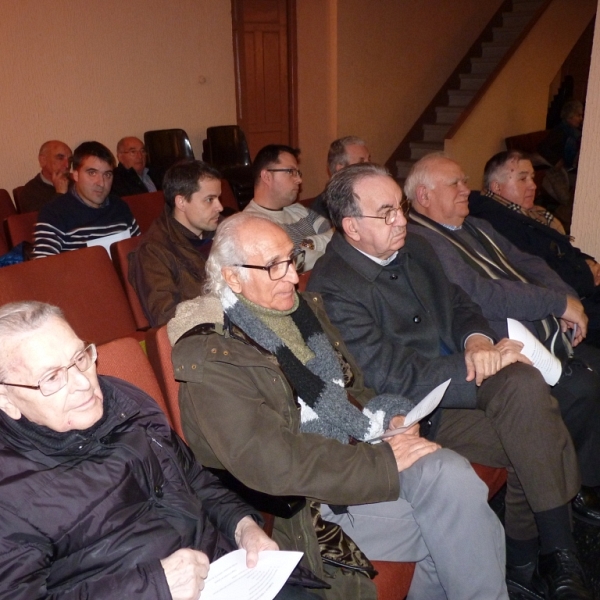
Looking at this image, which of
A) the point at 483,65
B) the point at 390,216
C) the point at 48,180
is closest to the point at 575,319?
the point at 390,216

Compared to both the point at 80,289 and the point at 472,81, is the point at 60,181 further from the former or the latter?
the point at 472,81

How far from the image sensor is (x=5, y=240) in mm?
3412

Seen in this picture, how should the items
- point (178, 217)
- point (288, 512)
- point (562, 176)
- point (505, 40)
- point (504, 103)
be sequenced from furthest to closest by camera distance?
point (505, 40), point (504, 103), point (562, 176), point (178, 217), point (288, 512)

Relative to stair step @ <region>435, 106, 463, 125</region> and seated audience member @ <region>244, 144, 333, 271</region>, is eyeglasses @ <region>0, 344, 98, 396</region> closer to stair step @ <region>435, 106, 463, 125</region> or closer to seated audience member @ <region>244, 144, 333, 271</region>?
seated audience member @ <region>244, 144, 333, 271</region>

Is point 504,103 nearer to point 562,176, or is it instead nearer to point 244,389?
point 562,176


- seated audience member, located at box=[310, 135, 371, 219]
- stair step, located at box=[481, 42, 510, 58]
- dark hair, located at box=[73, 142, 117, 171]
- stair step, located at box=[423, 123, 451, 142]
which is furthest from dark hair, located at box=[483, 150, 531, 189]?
stair step, located at box=[481, 42, 510, 58]

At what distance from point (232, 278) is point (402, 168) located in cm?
671

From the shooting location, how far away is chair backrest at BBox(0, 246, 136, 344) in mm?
2131

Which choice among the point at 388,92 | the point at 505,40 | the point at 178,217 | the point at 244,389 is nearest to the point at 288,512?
the point at 244,389

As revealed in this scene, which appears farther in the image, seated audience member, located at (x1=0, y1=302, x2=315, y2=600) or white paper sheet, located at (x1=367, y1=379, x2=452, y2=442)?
white paper sheet, located at (x1=367, y1=379, x2=452, y2=442)

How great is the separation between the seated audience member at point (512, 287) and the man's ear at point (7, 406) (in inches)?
64.9

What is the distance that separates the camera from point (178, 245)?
268 cm

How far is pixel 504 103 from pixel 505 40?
1363 mm

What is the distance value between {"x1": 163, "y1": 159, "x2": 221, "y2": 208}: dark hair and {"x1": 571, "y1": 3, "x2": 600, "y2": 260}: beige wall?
180cm
